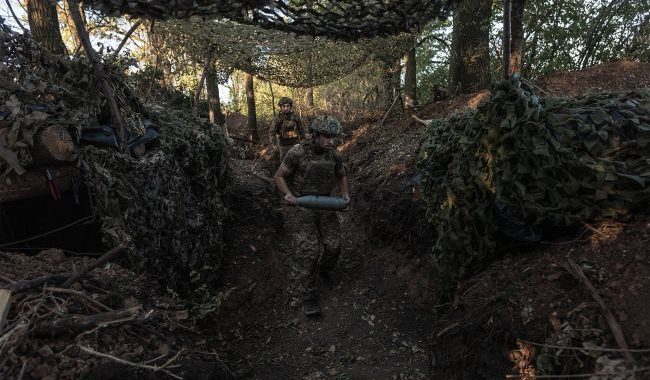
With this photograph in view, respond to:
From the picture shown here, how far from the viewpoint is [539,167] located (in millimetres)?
2869

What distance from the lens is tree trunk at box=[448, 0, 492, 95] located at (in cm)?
764

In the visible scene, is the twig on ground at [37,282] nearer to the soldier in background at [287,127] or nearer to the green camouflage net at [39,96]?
the green camouflage net at [39,96]

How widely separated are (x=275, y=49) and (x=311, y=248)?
437cm

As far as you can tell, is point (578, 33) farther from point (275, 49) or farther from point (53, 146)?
point (53, 146)

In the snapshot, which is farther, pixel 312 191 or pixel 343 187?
pixel 343 187

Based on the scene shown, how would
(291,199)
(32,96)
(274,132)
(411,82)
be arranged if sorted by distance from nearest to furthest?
(32,96)
(291,199)
(274,132)
(411,82)

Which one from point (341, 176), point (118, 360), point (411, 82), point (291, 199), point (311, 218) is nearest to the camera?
point (118, 360)

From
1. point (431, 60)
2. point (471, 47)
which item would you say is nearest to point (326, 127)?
point (471, 47)

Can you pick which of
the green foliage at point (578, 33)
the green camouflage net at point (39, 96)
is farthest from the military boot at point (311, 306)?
the green foliage at point (578, 33)

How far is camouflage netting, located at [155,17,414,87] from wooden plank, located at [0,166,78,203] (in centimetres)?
382

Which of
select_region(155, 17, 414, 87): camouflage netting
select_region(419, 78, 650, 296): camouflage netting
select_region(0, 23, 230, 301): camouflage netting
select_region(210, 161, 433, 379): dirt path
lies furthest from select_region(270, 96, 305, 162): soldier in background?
select_region(419, 78, 650, 296): camouflage netting

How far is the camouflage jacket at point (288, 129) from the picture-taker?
871 cm

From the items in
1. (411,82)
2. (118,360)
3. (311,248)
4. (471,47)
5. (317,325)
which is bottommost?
(317,325)

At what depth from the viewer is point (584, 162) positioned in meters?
2.75
